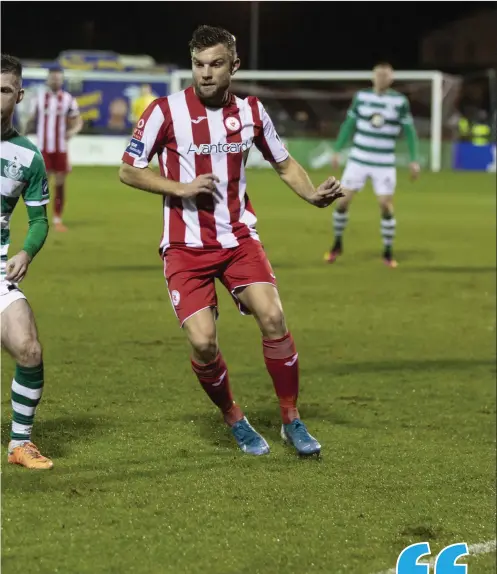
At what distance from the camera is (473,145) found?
32531 millimetres

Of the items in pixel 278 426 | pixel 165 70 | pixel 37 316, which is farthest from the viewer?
pixel 165 70

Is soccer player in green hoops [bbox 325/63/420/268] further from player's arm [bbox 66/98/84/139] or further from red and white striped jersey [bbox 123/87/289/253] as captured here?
red and white striped jersey [bbox 123/87/289/253]

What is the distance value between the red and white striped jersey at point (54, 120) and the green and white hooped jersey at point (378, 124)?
4988mm

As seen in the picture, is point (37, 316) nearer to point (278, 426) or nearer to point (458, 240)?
point (278, 426)

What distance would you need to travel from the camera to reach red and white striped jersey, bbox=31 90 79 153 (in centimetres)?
1675

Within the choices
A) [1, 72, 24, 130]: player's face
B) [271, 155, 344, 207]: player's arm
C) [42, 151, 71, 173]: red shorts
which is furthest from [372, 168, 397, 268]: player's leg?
[1, 72, 24, 130]: player's face

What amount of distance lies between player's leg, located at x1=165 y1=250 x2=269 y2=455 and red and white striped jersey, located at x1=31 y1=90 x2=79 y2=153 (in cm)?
1143

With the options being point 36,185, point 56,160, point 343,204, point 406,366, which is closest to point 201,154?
point 36,185

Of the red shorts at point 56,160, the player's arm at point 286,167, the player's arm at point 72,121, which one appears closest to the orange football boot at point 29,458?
the player's arm at point 286,167

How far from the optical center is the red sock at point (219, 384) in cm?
571

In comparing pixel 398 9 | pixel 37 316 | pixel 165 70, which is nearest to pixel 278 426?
pixel 37 316

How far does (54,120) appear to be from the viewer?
55.8ft

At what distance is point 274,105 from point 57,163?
20.0 m

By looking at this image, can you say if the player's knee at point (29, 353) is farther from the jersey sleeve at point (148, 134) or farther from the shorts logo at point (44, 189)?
the jersey sleeve at point (148, 134)
